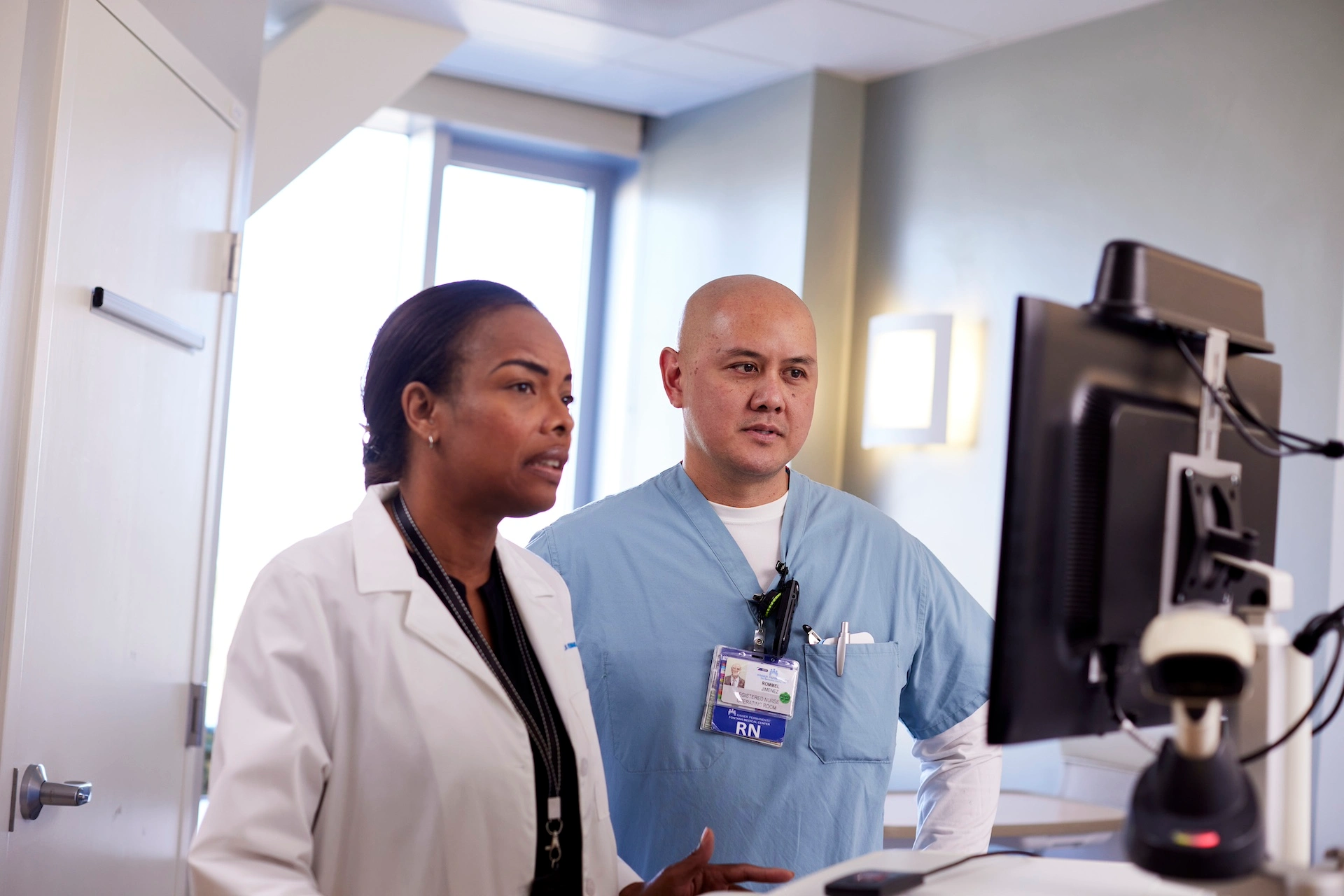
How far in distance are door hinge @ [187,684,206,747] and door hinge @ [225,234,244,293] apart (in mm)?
734

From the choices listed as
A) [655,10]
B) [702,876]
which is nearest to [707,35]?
[655,10]

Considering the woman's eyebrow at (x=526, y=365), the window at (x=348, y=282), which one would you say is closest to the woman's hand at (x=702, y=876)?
the woman's eyebrow at (x=526, y=365)

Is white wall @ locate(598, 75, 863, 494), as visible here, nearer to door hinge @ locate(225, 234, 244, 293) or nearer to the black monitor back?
door hinge @ locate(225, 234, 244, 293)

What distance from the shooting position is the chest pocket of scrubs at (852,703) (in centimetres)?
170

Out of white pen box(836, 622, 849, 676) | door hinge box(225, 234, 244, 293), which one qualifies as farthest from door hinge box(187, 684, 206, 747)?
white pen box(836, 622, 849, 676)

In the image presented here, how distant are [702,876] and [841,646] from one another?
1.53 ft

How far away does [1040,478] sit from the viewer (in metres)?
0.96

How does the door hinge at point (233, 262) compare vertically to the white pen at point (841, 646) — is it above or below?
above

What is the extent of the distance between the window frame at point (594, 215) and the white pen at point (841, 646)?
3.05 m

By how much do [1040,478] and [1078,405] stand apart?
0.07 m

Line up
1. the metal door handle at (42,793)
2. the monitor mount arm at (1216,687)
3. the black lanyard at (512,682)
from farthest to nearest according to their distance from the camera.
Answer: the metal door handle at (42,793) → the black lanyard at (512,682) → the monitor mount arm at (1216,687)

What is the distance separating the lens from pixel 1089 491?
980mm

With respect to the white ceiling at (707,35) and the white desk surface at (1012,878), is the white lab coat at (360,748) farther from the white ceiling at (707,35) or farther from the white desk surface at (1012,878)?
the white ceiling at (707,35)

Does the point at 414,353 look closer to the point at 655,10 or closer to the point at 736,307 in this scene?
the point at 736,307
